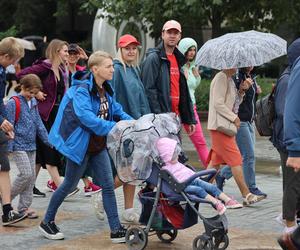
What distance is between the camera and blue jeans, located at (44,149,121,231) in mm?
6656

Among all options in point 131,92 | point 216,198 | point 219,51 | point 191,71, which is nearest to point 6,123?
point 131,92

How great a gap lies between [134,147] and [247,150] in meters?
2.72

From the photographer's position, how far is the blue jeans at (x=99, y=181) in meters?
6.66

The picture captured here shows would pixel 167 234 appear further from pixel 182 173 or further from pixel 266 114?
pixel 266 114

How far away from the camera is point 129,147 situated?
631 centimetres

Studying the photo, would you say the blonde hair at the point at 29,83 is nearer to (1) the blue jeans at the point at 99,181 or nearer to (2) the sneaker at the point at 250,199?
(1) the blue jeans at the point at 99,181

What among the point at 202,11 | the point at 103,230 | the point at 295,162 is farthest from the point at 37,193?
the point at 202,11

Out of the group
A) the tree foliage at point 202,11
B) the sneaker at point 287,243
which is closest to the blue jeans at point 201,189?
the sneaker at point 287,243

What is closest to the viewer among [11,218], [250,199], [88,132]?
[88,132]

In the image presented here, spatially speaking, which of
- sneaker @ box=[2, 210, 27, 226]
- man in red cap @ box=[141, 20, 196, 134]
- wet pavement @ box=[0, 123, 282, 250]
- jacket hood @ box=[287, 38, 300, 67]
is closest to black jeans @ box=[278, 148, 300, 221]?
wet pavement @ box=[0, 123, 282, 250]

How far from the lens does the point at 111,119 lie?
687cm

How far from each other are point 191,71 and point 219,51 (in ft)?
8.20

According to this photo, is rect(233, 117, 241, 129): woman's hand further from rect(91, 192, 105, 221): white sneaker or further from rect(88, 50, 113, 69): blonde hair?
rect(88, 50, 113, 69): blonde hair

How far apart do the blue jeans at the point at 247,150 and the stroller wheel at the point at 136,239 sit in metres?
2.60
